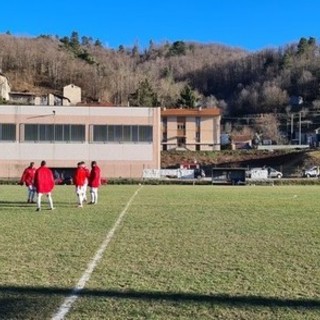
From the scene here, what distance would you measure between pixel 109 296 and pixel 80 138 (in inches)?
2639

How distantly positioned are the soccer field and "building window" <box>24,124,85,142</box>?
5710 centimetres

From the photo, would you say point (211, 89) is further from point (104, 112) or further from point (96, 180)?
point (96, 180)

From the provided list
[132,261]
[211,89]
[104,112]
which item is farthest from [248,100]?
[132,261]

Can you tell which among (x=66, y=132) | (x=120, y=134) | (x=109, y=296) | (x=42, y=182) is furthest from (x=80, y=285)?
(x=66, y=132)

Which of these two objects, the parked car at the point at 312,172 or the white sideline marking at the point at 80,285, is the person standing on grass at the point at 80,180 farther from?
the parked car at the point at 312,172

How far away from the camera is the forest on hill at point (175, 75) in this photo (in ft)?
517

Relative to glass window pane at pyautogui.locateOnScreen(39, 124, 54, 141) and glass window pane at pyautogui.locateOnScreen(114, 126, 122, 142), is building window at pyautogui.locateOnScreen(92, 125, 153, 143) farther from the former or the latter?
glass window pane at pyautogui.locateOnScreen(39, 124, 54, 141)

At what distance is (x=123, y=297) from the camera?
6980 millimetres

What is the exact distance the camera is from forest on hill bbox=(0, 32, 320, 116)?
517ft

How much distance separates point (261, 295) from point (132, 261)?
2.96 m

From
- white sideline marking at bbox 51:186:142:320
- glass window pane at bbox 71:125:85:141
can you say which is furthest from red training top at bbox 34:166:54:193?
glass window pane at bbox 71:125:85:141

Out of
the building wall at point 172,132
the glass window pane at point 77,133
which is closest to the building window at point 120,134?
the glass window pane at point 77,133

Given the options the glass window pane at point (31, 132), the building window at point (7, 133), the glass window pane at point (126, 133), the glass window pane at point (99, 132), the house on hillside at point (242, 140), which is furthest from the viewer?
the house on hillside at point (242, 140)

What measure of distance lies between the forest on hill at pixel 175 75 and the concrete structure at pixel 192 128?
10.4m
